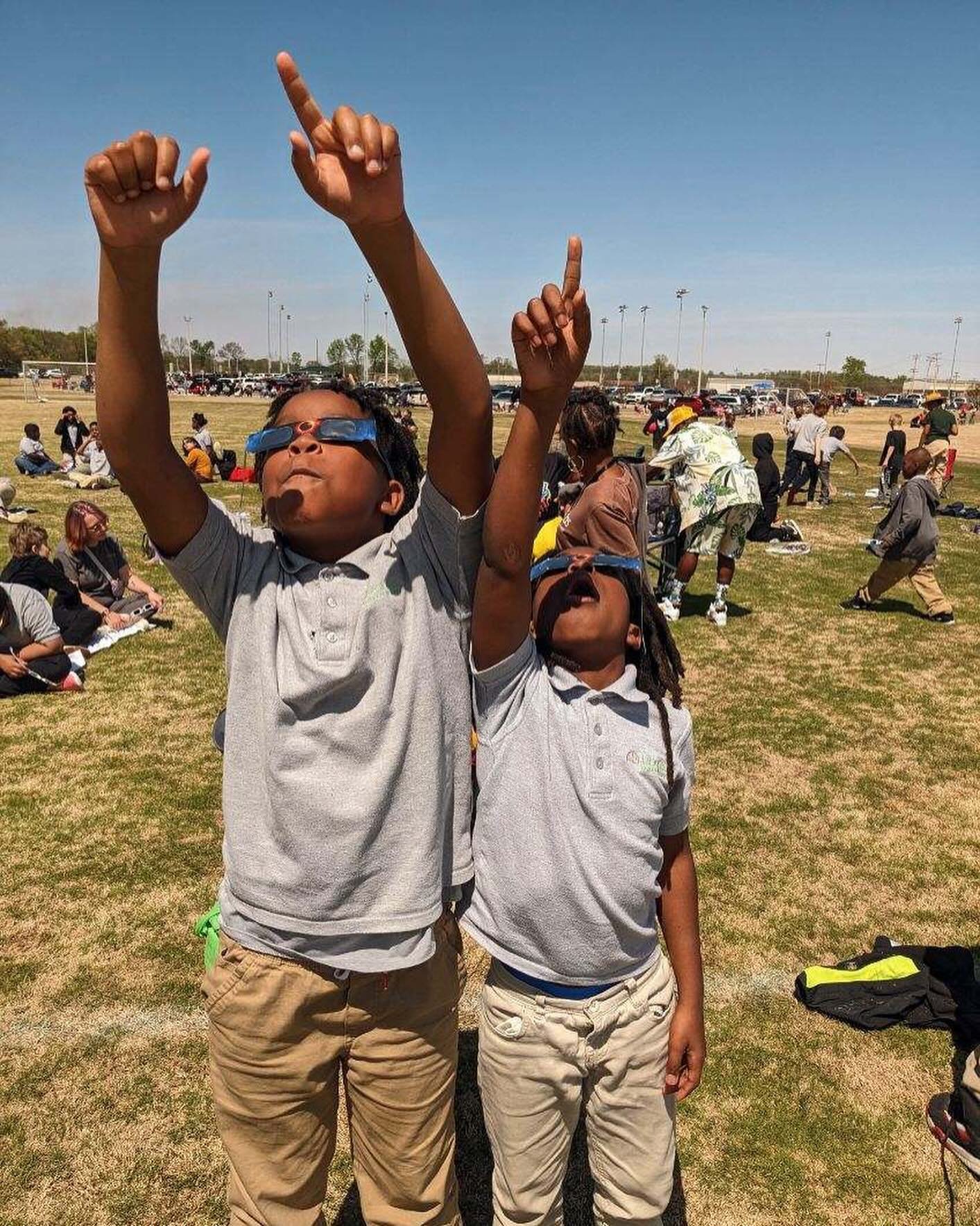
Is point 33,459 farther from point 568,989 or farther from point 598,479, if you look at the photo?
point 568,989

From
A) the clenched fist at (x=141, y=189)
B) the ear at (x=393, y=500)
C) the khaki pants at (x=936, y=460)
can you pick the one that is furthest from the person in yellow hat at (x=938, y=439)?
the clenched fist at (x=141, y=189)

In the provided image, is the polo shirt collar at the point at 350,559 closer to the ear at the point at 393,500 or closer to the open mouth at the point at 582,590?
the ear at the point at 393,500

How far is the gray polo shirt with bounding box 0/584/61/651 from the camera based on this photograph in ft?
21.4

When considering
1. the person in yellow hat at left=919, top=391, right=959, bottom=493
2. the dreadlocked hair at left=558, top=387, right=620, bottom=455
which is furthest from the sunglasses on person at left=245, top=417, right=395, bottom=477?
the person in yellow hat at left=919, top=391, right=959, bottom=493

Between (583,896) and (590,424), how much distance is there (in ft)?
13.3

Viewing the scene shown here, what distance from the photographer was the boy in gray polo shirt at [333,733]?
1525 mm

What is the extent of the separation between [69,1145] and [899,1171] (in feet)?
8.65

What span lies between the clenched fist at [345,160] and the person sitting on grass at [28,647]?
6242 mm

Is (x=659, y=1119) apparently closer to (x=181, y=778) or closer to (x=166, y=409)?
(x=166, y=409)

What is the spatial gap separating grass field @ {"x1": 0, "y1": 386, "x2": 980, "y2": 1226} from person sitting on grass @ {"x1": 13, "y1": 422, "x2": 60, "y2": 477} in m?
12.1

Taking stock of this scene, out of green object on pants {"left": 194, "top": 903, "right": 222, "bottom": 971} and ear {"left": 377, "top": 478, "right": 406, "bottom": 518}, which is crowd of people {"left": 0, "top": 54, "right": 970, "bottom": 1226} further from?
green object on pants {"left": 194, "top": 903, "right": 222, "bottom": 971}

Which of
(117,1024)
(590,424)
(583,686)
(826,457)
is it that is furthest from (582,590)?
(826,457)

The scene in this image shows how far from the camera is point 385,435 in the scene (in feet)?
5.88

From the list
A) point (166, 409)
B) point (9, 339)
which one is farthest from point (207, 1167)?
point (9, 339)
